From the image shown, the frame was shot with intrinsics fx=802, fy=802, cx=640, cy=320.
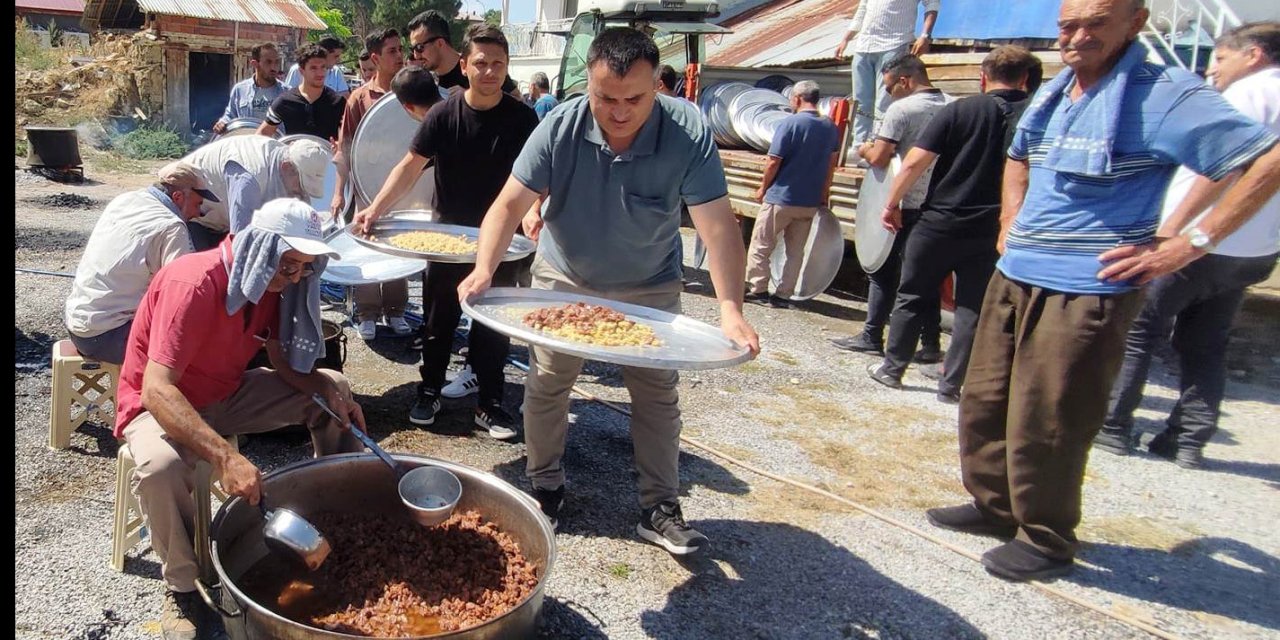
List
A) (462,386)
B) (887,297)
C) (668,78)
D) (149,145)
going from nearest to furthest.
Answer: (462,386) → (887,297) → (668,78) → (149,145)

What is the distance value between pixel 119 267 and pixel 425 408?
4.97ft

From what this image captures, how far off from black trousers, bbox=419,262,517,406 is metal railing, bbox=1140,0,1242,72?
5626 mm

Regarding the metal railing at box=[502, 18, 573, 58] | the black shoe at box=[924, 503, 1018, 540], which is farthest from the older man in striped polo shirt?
the metal railing at box=[502, 18, 573, 58]

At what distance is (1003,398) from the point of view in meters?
3.22

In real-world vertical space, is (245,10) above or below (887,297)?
above

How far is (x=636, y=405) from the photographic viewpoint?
3.09 m

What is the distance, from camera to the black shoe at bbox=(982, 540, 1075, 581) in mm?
3111

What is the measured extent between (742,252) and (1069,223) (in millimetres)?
1188

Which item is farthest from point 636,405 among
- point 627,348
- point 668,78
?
point 668,78

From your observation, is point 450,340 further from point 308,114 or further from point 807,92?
point 807,92

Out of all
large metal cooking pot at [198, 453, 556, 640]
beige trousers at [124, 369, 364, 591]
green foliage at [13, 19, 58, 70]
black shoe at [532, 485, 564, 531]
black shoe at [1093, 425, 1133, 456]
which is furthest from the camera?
green foliage at [13, 19, 58, 70]

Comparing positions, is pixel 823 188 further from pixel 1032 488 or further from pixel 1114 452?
pixel 1032 488

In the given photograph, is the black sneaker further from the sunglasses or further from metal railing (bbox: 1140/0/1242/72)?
→ metal railing (bbox: 1140/0/1242/72)

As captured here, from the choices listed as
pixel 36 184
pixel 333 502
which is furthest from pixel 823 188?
pixel 36 184
